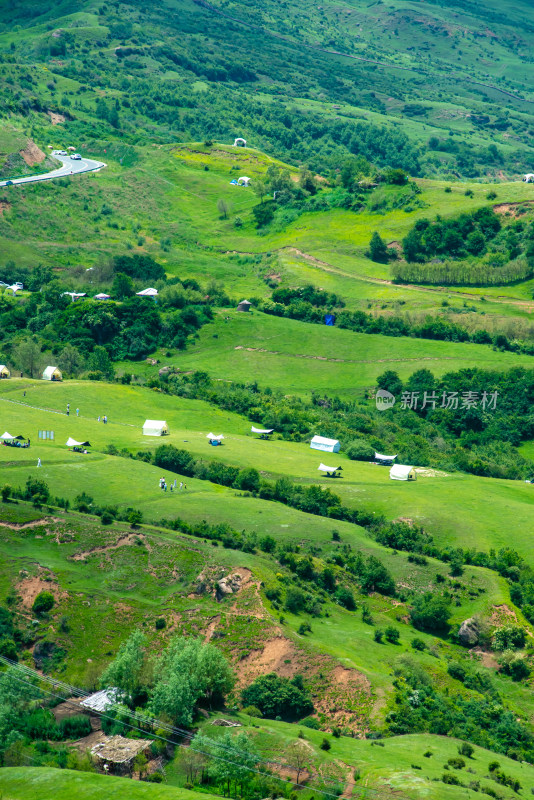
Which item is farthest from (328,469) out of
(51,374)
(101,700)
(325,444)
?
(101,700)

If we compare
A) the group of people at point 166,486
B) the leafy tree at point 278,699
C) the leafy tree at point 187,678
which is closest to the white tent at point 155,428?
the group of people at point 166,486

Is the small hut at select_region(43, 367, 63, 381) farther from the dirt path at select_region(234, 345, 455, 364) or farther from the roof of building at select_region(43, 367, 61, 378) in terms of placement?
the dirt path at select_region(234, 345, 455, 364)

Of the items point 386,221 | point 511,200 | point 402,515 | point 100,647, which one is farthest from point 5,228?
point 100,647

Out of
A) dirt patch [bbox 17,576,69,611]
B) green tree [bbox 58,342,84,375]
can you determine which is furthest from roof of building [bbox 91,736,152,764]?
green tree [bbox 58,342,84,375]

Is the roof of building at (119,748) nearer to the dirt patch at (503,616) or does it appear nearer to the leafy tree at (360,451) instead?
the dirt patch at (503,616)

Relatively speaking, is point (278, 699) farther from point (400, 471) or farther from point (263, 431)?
point (263, 431)
